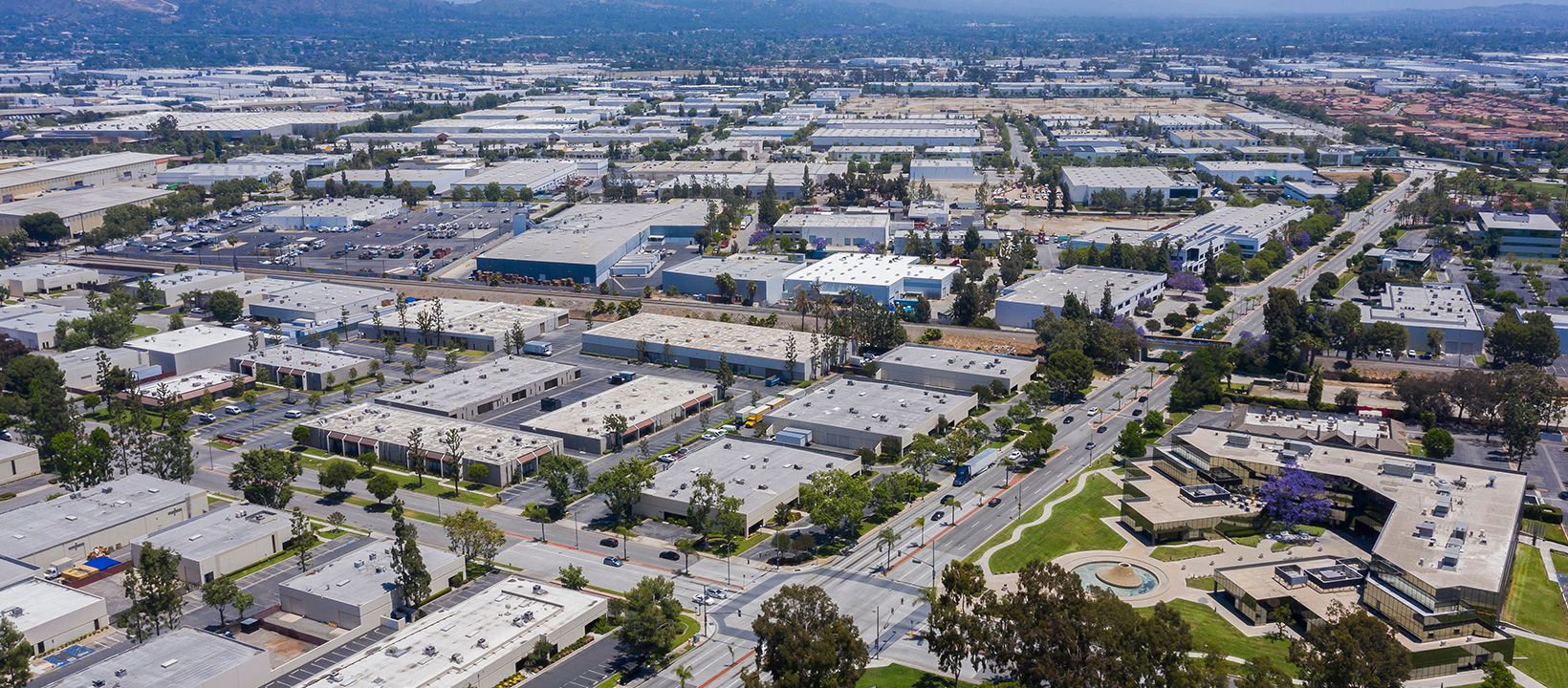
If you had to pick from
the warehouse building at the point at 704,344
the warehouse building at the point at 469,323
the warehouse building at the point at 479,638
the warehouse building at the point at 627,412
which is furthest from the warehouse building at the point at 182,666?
the warehouse building at the point at 469,323

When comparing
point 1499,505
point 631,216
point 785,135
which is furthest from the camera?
point 785,135

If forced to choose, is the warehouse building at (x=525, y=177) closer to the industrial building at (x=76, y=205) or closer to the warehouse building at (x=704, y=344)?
the industrial building at (x=76, y=205)

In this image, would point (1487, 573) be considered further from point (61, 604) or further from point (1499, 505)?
point (61, 604)

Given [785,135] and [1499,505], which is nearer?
[1499,505]

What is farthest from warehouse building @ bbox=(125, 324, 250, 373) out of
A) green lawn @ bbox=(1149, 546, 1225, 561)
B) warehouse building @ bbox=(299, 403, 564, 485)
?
green lawn @ bbox=(1149, 546, 1225, 561)

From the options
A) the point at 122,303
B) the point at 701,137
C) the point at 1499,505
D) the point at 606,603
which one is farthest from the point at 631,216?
the point at 1499,505
